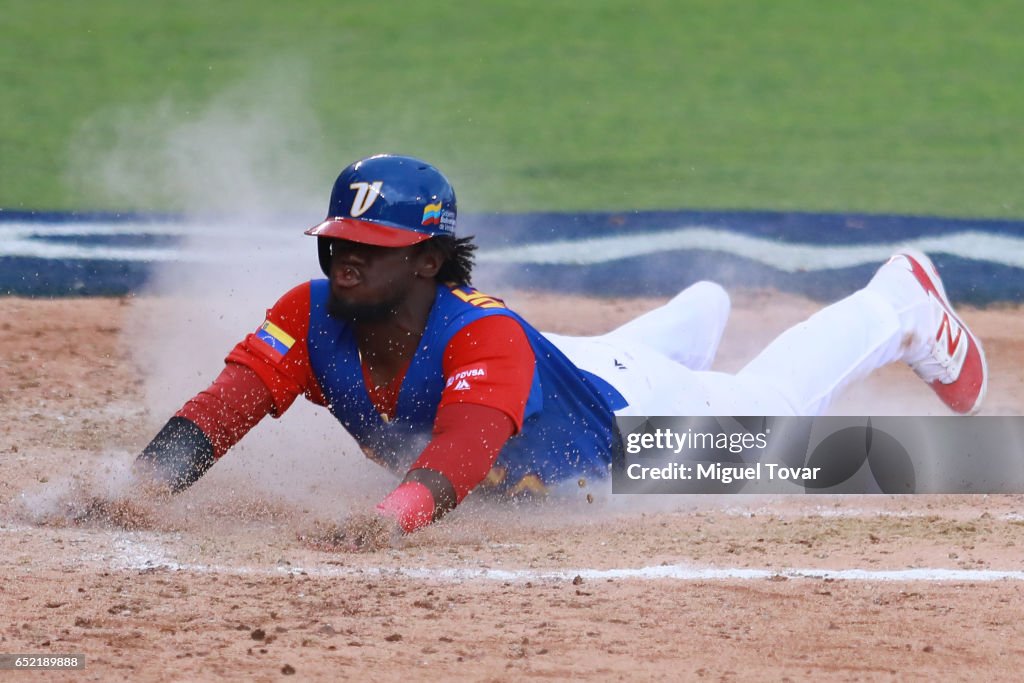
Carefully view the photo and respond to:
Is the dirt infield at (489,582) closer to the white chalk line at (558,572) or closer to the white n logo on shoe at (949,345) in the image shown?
the white chalk line at (558,572)

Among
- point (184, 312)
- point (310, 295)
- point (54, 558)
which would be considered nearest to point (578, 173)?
point (184, 312)

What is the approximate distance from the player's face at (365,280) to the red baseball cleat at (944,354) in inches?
83.2

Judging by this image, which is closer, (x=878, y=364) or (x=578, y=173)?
(x=878, y=364)

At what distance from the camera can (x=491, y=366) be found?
3684mm

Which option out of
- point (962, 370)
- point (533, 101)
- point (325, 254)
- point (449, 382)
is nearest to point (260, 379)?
point (325, 254)

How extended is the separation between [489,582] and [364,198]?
1.00 metres

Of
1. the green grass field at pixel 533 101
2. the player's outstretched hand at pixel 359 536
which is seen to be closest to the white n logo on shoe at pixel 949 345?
the player's outstretched hand at pixel 359 536

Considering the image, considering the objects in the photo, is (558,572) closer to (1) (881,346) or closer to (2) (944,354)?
(1) (881,346)

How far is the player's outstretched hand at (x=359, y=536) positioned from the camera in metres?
3.49

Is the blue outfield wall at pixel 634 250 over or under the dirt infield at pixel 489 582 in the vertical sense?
over

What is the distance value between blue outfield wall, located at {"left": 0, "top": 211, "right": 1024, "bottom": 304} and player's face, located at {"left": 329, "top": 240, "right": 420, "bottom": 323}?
2.91m

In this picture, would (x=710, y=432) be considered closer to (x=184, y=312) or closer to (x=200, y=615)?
(x=200, y=615)

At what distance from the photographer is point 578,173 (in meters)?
8.87

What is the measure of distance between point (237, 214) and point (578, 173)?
6.84ft
